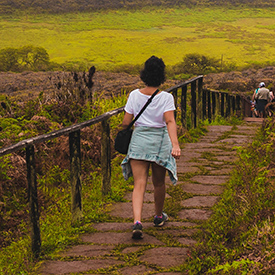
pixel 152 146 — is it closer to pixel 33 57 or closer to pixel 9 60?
pixel 9 60

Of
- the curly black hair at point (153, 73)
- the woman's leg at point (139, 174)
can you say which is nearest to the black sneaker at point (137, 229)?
the woman's leg at point (139, 174)

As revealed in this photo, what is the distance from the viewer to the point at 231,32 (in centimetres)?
5438

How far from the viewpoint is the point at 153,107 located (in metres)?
3.90

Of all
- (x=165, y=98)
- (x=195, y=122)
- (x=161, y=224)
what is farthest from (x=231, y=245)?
(x=195, y=122)

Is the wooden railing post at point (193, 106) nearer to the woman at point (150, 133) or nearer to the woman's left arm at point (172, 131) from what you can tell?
the woman at point (150, 133)

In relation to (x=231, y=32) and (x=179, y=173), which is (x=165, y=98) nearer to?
(x=179, y=173)

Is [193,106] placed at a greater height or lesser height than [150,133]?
lesser

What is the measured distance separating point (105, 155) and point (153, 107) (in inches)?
49.3

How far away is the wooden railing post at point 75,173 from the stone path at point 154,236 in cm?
25

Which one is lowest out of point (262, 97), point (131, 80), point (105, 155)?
point (131, 80)

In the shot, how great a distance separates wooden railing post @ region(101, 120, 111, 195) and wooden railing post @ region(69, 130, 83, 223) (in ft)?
2.42

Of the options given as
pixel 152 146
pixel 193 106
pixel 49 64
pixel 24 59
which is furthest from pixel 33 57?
pixel 152 146

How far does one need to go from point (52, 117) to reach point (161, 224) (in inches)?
164

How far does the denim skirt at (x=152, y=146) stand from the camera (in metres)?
3.94
